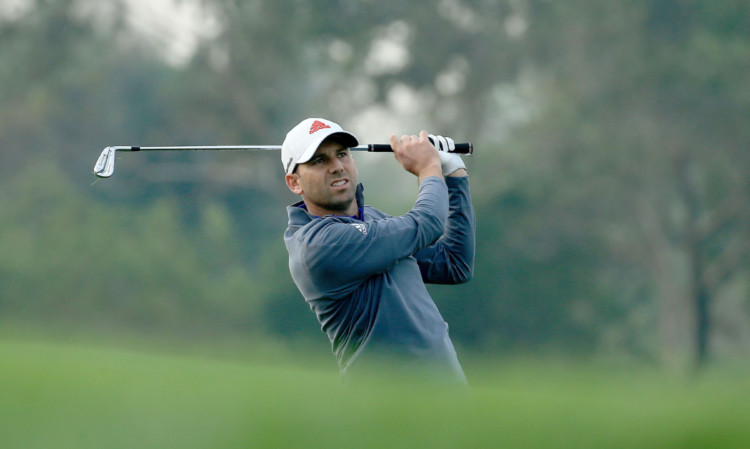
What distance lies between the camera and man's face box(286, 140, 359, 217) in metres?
4.45

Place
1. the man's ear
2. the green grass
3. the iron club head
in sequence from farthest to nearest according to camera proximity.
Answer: the iron club head
the man's ear
the green grass

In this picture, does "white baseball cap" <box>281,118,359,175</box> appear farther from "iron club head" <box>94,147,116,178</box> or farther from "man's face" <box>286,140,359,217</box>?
"iron club head" <box>94,147,116,178</box>

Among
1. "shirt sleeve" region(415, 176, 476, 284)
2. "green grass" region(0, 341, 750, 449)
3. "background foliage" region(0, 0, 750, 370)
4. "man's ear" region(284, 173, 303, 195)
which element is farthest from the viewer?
"background foliage" region(0, 0, 750, 370)

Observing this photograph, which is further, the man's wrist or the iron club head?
the iron club head

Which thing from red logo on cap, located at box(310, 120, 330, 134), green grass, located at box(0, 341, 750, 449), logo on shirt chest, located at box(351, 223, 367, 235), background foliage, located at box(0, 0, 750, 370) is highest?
background foliage, located at box(0, 0, 750, 370)

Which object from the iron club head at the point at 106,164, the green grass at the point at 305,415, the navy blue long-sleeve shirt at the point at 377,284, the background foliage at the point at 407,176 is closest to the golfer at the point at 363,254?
the navy blue long-sleeve shirt at the point at 377,284

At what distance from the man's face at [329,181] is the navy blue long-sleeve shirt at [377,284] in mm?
101

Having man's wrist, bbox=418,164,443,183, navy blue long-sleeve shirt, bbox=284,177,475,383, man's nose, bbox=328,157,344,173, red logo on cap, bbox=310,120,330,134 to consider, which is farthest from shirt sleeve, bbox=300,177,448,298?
red logo on cap, bbox=310,120,330,134

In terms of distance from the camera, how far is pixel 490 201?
31.0m

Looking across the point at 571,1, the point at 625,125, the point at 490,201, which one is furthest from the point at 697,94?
the point at 490,201

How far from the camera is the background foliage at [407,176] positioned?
28516mm

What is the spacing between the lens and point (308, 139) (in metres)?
4.48

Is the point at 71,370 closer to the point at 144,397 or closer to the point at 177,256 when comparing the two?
the point at 144,397

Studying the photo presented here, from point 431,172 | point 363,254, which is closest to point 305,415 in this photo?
point 363,254
